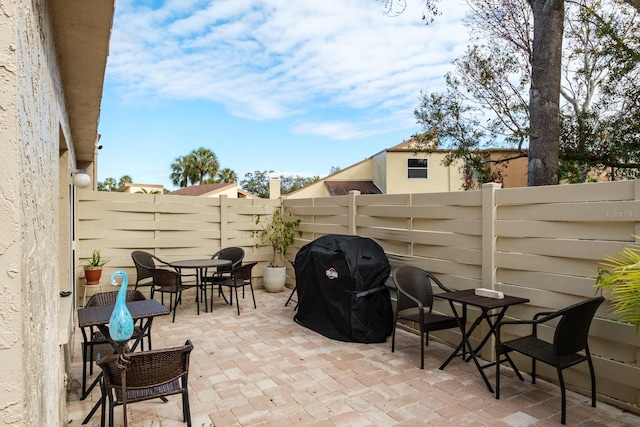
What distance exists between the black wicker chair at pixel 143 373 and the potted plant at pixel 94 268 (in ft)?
14.3

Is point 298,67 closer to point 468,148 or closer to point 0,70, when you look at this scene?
point 468,148

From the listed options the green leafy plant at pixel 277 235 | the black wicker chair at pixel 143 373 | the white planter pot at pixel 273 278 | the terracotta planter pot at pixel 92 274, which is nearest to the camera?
the black wicker chair at pixel 143 373

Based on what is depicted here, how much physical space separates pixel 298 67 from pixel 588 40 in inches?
397

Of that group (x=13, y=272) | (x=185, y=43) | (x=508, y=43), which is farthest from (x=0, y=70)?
(x=185, y=43)

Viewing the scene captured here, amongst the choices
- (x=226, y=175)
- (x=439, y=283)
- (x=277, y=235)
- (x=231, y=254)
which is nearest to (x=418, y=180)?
(x=277, y=235)

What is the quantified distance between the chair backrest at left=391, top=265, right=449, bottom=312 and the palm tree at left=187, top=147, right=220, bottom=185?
30.8m

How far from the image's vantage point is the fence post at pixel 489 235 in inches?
161

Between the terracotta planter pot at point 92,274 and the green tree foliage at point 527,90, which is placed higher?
the green tree foliage at point 527,90

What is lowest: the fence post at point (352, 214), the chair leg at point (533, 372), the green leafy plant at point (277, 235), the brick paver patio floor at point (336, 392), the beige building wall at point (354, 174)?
the brick paver patio floor at point (336, 392)

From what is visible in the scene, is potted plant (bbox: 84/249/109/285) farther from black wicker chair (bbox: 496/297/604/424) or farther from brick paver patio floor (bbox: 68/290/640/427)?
black wicker chair (bbox: 496/297/604/424)

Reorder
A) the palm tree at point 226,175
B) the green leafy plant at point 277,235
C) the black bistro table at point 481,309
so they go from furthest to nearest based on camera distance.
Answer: the palm tree at point 226,175, the green leafy plant at point 277,235, the black bistro table at point 481,309

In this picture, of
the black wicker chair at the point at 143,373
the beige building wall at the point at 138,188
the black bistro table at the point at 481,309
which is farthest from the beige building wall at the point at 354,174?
the black wicker chair at the point at 143,373

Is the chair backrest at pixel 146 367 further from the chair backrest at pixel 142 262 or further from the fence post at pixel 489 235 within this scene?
the chair backrest at pixel 142 262

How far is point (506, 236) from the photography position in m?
3.99
